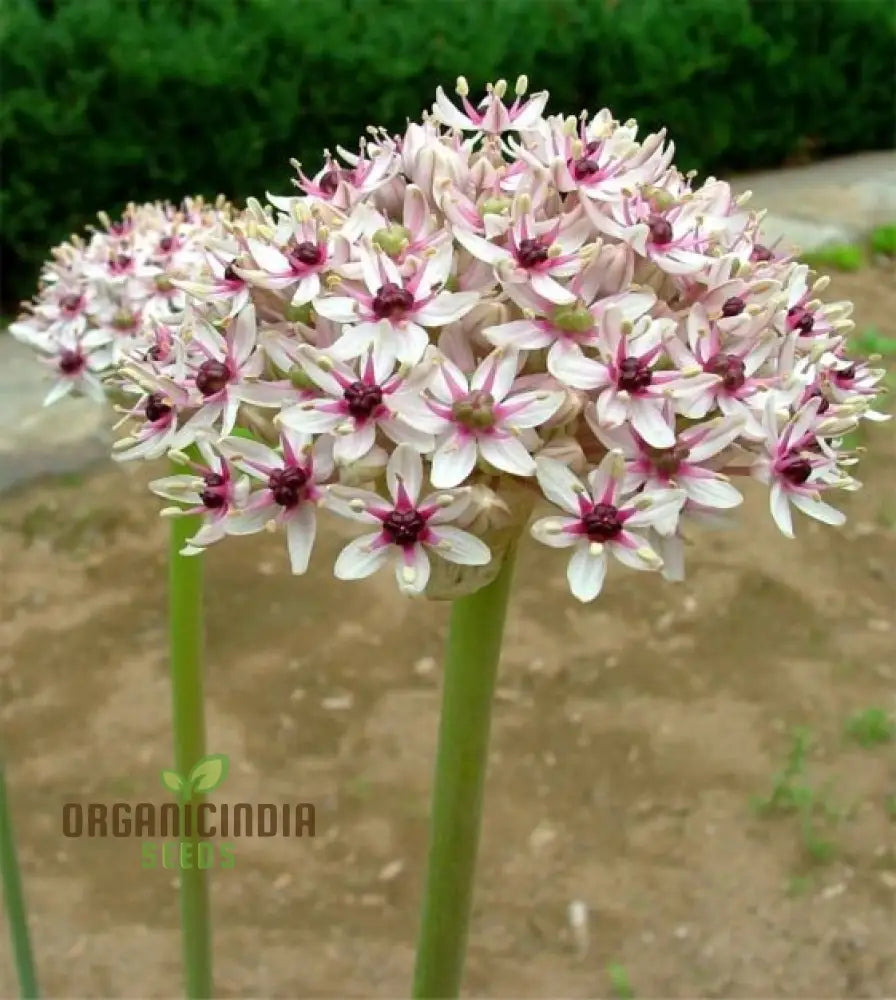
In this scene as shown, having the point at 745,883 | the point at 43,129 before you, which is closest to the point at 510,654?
the point at 745,883

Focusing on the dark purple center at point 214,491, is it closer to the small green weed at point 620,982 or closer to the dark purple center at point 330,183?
the dark purple center at point 330,183

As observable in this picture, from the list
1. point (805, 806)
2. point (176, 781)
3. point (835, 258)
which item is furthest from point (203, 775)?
point (835, 258)

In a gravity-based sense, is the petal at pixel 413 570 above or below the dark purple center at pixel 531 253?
below

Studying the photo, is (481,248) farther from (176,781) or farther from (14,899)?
(14,899)

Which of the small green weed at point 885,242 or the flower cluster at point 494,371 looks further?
the small green weed at point 885,242

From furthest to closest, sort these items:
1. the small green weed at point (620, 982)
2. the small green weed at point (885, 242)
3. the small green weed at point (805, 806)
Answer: the small green weed at point (885, 242)
the small green weed at point (805, 806)
the small green weed at point (620, 982)

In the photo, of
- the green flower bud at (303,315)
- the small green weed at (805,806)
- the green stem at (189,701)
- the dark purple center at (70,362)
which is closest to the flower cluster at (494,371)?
the green flower bud at (303,315)

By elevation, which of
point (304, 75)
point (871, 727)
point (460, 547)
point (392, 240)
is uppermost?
point (392, 240)
